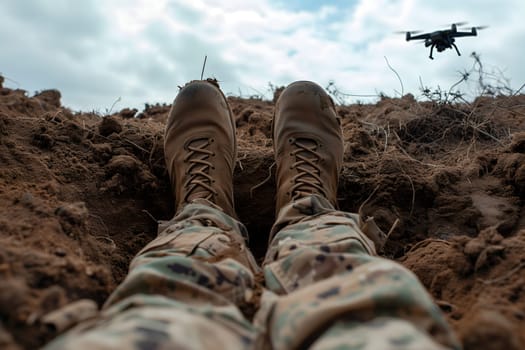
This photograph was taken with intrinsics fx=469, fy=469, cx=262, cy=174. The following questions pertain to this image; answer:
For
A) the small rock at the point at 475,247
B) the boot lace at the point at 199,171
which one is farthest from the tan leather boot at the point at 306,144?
the small rock at the point at 475,247

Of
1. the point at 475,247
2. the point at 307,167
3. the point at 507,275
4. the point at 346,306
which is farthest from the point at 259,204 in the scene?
the point at 346,306

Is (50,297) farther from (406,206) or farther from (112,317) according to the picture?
(406,206)

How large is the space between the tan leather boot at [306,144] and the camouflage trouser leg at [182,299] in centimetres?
47

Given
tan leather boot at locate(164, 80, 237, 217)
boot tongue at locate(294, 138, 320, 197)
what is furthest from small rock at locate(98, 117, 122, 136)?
boot tongue at locate(294, 138, 320, 197)

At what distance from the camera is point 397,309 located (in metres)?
0.82

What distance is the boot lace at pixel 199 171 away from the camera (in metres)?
1.79

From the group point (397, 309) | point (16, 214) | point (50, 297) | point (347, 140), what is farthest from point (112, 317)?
point (347, 140)

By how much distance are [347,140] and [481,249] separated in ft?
4.28

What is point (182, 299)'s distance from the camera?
95 centimetres

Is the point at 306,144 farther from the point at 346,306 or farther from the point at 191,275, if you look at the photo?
the point at 346,306

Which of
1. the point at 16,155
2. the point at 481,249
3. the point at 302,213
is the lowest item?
the point at 481,249

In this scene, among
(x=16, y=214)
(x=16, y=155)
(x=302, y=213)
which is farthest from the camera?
(x=16, y=155)

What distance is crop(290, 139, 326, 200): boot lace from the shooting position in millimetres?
1796

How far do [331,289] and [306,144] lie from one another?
1.18 metres
